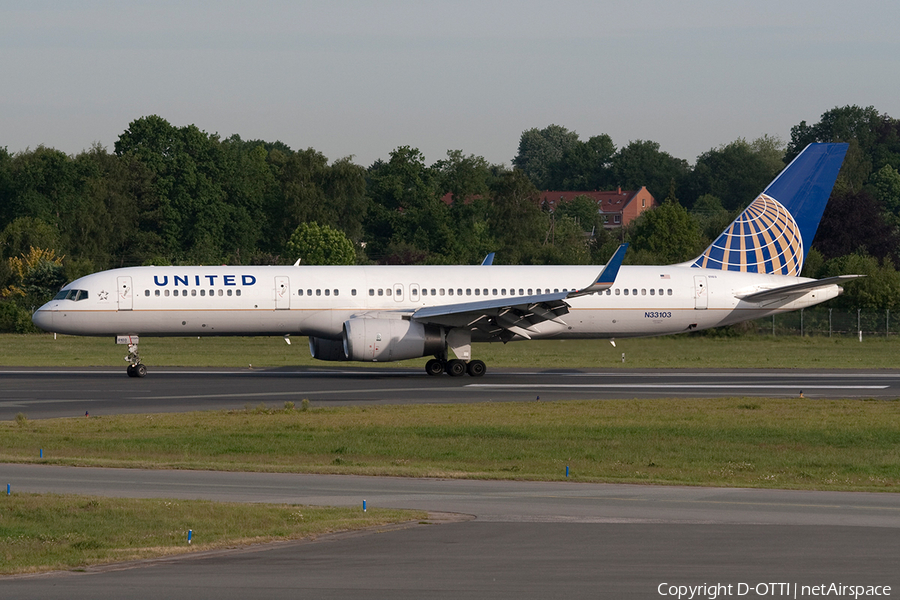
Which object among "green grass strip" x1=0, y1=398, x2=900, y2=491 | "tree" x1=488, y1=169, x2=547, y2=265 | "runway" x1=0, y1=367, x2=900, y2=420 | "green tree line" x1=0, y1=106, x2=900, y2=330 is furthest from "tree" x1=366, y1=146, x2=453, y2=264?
"green grass strip" x1=0, y1=398, x2=900, y2=491

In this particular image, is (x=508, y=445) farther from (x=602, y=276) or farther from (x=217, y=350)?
(x=217, y=350)

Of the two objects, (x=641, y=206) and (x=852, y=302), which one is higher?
(x=641, y=206)

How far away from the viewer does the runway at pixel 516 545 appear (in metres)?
10.5

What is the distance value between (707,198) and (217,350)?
119m

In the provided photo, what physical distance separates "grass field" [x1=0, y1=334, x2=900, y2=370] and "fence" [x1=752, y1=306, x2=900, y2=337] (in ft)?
5.04

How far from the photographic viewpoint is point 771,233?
141ft

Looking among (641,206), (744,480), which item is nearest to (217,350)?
(744,480)

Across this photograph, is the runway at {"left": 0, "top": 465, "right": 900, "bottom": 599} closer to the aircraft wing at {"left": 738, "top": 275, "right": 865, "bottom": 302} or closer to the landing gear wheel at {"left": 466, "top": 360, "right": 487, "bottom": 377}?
the landing gear wheel at {"left": 466, "top": 360, "right": 487, "bottom": 377}

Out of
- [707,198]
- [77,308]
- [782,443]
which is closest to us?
[782,443]

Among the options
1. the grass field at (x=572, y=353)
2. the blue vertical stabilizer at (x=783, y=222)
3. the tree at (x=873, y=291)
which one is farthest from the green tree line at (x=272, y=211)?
the blue vertical stabilizer at (x=783, y=222)

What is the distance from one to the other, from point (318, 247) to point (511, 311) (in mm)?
60062

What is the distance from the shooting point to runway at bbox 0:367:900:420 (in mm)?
29547

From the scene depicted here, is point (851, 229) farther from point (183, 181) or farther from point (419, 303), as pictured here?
point (183, 181)

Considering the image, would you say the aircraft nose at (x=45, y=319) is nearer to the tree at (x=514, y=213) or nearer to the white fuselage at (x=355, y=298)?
the white fuselage at (x=355, y=298)
